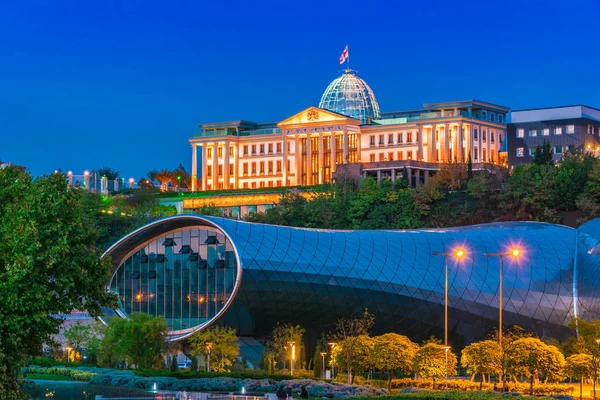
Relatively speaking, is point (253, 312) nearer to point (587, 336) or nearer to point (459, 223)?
point (587, 336)

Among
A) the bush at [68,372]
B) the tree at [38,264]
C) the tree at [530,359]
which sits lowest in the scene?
the bush at [68,372]

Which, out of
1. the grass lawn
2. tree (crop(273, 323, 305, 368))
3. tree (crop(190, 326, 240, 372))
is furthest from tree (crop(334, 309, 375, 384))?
the grass lawn

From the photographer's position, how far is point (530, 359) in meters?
76.4

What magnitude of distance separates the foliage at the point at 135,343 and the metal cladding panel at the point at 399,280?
373 inches

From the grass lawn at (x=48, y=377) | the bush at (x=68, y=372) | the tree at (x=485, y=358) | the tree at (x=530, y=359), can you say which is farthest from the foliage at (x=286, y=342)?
the tree at (x=530, y=359)

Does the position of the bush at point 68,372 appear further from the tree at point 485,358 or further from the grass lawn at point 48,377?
the tree at point 485,358

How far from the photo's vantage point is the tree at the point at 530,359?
76.5m

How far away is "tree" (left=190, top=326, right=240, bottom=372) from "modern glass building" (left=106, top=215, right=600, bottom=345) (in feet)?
14.1

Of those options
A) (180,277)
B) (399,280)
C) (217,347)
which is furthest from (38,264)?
(399,280)

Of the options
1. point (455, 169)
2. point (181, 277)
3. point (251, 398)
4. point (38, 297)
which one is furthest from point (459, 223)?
point (38, 297)

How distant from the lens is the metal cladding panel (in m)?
104

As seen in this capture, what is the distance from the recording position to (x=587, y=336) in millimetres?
97688

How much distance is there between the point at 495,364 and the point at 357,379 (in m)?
9.97

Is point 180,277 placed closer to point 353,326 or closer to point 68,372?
point 353,326
